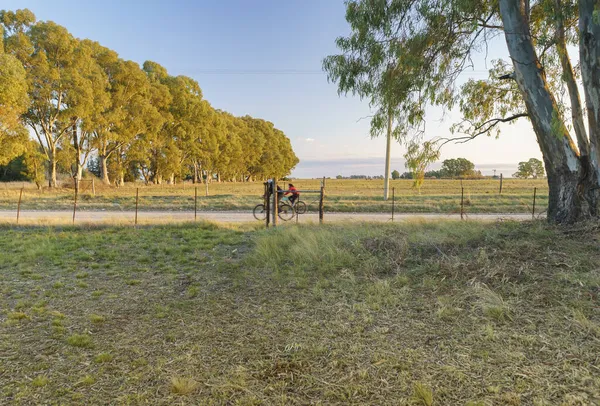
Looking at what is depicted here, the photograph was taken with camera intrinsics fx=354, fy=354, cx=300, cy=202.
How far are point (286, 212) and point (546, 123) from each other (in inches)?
366

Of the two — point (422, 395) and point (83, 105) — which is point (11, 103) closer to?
point (83, 105)

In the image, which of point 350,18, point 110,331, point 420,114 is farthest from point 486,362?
point 350,18

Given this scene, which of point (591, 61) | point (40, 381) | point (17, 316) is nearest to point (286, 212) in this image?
point (591, 61)

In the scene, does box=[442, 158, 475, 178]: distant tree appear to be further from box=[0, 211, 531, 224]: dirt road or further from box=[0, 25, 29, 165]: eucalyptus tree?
box=[0, 25, 29, 165]: eucalyptus tree

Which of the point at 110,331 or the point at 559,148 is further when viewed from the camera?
the point at 559,148

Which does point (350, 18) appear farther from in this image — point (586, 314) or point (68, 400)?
point (68, 400)

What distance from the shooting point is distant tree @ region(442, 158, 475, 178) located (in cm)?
7554

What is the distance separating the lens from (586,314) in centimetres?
354

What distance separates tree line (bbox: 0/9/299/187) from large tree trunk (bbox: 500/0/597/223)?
25.3 m

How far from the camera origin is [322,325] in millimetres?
3668

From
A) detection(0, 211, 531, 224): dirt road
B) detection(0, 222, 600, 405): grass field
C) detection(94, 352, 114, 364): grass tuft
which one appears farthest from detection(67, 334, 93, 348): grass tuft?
detection(0, 211, 531, 224): dirt road

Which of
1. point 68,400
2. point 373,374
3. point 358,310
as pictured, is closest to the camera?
point 68,400

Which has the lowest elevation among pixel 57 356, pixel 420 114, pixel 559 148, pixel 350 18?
pixel 57 356

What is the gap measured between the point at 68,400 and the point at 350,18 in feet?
28.0
